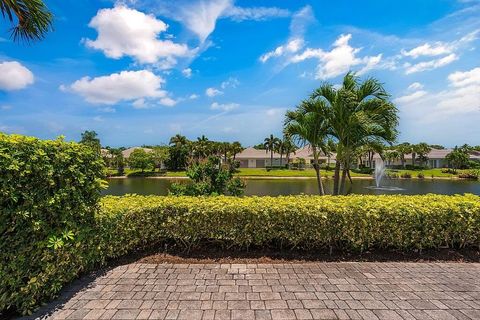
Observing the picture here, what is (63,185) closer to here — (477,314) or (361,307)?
(361,307)

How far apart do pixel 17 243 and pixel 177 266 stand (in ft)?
6.92

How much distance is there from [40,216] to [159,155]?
4692cm

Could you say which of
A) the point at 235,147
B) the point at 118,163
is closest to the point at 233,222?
the point at 118,163

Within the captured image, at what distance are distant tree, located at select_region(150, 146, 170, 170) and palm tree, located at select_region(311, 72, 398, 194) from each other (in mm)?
42752

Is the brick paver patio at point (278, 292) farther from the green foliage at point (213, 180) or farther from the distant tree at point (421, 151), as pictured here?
the distant tree at point (421, 151)

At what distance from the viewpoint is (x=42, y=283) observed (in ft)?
10.7

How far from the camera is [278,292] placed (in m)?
3.64

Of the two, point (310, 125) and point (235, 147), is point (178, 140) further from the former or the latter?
point (310, 125)

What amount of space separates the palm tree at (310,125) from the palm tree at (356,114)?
22 cm

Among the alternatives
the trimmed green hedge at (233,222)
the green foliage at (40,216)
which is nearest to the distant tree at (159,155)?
the trimmed green hedge at (233,222)

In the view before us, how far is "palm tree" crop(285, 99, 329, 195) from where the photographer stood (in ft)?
27.1

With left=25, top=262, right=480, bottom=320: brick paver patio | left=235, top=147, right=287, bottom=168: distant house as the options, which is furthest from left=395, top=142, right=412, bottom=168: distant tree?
left=25, top=262, right=480, bottom=320: brick paver patio

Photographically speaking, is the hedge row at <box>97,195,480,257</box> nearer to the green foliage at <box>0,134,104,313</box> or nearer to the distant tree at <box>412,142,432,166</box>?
the green foliage at <box>0,134,104,313</box>

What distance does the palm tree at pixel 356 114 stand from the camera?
25.0 ft
